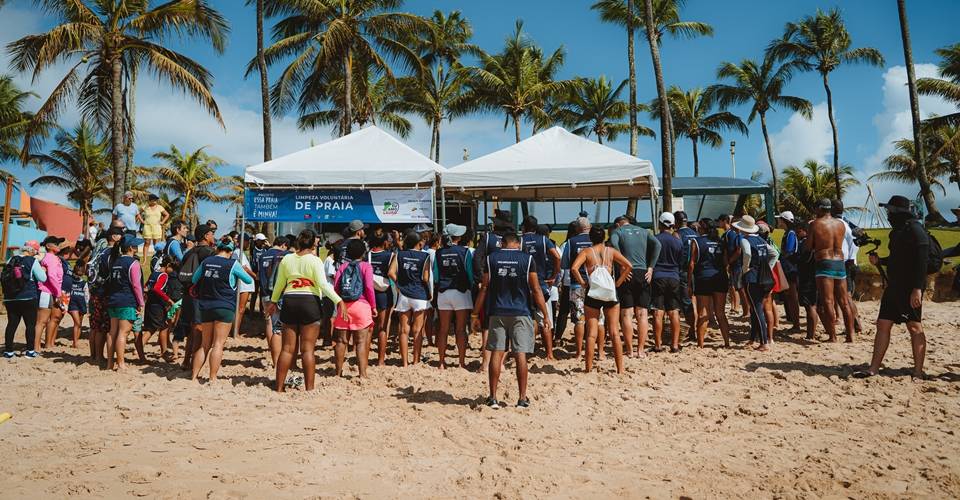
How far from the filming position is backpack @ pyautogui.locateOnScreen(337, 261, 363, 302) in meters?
6.41

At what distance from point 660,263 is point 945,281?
9560 mm

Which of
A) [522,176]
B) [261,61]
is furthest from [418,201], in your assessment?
[261,61]

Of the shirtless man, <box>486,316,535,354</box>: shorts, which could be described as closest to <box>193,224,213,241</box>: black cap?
<box>486,316,535,354</box>: shorts

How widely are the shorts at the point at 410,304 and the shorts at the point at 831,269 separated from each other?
17.1ft

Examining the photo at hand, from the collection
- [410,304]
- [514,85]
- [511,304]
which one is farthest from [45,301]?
[514,85]

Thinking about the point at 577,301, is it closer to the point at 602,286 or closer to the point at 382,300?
the point at 602,286

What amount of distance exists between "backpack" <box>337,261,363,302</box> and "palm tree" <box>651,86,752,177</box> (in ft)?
117

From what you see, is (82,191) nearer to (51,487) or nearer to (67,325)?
(67,325)

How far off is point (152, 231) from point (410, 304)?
6928 mm

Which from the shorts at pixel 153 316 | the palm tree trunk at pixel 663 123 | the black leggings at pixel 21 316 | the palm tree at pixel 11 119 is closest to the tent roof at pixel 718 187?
the palm tree trunk at pixel 663 123

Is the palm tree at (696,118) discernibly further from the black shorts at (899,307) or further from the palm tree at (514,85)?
the black shorts at (899,307)

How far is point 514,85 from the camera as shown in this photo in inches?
1192

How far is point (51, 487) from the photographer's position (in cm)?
384

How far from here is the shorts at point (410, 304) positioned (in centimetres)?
708
